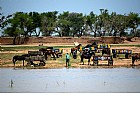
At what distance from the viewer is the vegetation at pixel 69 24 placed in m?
5.99

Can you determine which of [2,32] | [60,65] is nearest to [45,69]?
[60,65]

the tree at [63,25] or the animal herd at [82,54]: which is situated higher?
the tree at [63,25]

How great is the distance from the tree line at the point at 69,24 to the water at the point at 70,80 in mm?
365

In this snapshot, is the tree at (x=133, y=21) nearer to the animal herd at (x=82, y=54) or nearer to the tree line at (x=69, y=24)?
the tree line at (x=69, y=24)

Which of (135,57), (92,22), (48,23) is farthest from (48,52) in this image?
(135,57)

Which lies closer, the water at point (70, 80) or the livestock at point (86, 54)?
the water at point (70, 80)

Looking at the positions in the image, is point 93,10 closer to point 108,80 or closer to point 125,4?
point 125,4

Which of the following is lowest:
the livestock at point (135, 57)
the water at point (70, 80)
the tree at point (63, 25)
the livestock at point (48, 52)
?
the water at point (70, 80)

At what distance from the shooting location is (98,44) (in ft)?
19.9

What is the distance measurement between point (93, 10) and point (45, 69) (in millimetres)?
754

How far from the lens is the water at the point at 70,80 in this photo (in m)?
5.99

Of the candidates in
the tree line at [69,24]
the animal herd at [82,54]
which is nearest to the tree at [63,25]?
the tree line at [69,24]
